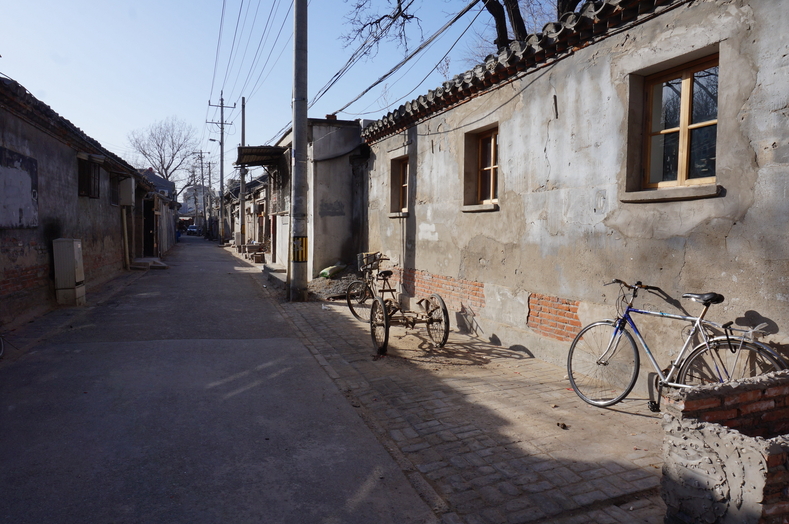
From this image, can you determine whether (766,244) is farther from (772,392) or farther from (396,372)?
(396,372)

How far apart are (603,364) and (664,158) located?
2095 millimetres

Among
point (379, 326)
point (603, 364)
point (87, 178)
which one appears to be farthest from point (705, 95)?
point (87, 178)

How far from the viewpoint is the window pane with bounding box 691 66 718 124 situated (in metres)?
4.61

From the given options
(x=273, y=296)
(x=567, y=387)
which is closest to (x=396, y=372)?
(x=567, y=387)

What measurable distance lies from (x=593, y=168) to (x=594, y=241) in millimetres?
789

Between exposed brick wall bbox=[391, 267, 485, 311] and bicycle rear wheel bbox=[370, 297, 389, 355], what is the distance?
1557 millimetres

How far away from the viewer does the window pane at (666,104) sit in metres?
5.00

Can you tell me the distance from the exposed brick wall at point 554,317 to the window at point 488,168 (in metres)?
1.90

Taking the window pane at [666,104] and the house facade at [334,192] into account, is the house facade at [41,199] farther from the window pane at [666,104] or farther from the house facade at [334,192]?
the window pane at [666,104]

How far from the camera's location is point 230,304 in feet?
36.5

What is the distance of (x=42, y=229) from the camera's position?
9.88m

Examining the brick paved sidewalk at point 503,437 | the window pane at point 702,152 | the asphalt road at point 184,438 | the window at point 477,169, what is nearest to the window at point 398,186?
the window at point 477,169

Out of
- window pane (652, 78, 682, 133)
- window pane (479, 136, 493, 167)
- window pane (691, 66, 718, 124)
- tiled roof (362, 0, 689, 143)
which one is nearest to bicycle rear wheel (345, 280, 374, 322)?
window pane (479, 136, 493, 167)

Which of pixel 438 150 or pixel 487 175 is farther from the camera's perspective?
pixel 438 150
